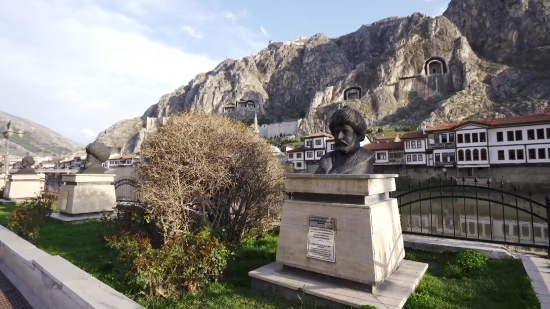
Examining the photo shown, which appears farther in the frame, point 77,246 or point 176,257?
point 77,246

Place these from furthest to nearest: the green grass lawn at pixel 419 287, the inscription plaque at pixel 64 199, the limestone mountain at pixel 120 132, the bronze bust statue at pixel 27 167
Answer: the limestone mountain at pixel 120 132 < the bronze bust statue at pixel 27 167 < the inscription plaque at pixel 64 199 < the green grass lawn at pixel 419 287

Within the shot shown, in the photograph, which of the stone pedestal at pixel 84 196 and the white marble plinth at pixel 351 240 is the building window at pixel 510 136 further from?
the stone pedestal at pixel 84 196

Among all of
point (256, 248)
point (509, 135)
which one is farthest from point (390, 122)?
point (256, 248)

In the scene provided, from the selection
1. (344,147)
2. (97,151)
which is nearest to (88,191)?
(97,151)

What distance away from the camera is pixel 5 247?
5.36m

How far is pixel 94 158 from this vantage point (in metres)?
11.1

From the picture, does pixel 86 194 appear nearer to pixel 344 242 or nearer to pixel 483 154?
pixel 344 242

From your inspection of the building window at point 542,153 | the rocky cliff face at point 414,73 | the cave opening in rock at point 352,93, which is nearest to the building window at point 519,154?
the building window at point 542,153

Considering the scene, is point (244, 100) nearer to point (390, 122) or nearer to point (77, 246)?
point (390, 122)

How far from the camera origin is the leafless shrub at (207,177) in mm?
5457

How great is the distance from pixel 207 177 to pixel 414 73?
8771 centimetres

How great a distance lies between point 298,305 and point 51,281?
3210 millimetres

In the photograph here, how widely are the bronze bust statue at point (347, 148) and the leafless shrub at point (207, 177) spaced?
6.85 ft

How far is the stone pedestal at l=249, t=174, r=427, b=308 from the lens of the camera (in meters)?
3.57
